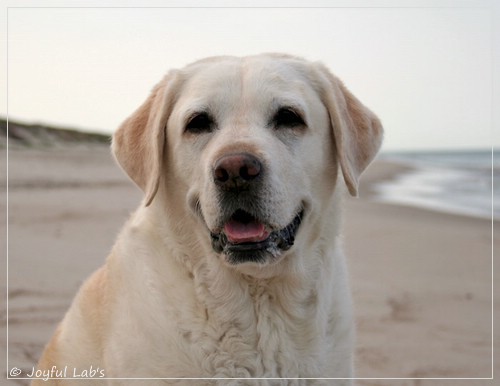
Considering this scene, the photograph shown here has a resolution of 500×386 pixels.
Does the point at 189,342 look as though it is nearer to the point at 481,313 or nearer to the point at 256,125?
the point at 256,125

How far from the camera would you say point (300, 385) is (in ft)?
10.5

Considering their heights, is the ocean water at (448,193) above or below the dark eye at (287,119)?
below

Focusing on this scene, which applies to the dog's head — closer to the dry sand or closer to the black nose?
the black nose

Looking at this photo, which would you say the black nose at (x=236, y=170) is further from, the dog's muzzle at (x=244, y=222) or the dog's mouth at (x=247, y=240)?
the dog's mouth at (x=247, y=240)

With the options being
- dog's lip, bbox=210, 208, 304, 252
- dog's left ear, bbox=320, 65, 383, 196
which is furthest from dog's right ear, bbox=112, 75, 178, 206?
dog's left ear, bbox=320, 65, 383, 196

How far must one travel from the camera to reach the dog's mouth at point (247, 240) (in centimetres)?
309

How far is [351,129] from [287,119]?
0.35m

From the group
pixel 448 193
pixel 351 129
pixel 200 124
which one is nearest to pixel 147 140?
pixel 200 124

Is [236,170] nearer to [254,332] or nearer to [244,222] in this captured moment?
[244,222]

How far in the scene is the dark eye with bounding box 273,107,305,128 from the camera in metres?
3.29

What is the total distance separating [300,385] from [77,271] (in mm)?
4024

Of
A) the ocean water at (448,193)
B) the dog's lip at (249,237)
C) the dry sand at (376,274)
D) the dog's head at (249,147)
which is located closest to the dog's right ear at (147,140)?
the dog's head at (249,147)

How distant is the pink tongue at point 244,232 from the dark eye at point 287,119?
478 mm

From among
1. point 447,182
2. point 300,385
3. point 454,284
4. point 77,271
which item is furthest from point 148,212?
point 447,182
